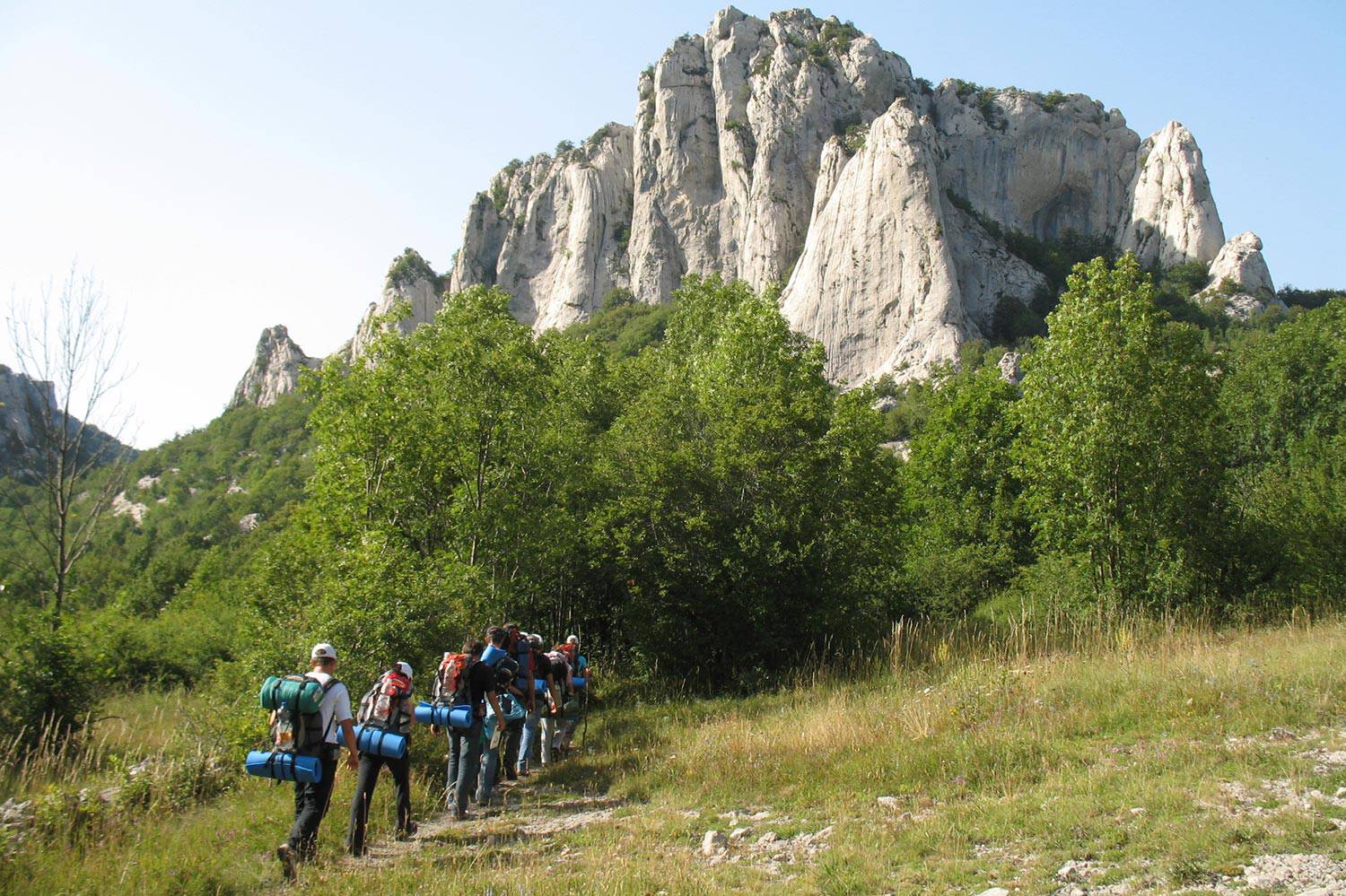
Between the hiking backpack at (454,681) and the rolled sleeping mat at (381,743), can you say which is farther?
the hiking backpack at (454,681)

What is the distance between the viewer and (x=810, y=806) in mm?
6711

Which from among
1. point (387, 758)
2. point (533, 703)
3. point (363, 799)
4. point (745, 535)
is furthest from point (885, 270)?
point (363, 799)

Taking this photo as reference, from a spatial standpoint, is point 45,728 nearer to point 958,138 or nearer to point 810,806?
point 810,806

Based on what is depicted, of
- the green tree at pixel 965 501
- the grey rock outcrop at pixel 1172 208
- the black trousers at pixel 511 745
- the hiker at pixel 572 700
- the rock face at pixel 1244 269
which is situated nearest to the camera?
the black trousers at pixel 511 745

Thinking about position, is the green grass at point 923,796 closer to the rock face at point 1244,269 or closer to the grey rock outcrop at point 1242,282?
the grey rock outcrop at point 1242,282

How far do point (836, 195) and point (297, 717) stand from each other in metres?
73.6

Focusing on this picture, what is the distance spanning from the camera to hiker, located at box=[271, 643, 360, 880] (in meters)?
5.79

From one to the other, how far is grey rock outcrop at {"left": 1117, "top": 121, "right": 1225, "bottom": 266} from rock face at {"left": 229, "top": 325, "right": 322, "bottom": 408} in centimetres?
9929

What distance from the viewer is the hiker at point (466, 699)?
7.46m

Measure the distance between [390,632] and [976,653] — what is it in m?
7.56

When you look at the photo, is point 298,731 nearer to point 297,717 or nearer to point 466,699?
point 297,717

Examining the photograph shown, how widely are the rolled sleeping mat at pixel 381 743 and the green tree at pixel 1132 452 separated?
456 inches

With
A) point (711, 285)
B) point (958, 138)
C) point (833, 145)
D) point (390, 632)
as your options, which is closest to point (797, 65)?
point (833, 145)

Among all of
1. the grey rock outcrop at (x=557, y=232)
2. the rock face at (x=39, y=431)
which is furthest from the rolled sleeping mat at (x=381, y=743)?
the grey rock outcrop at (x=557, y=232)
